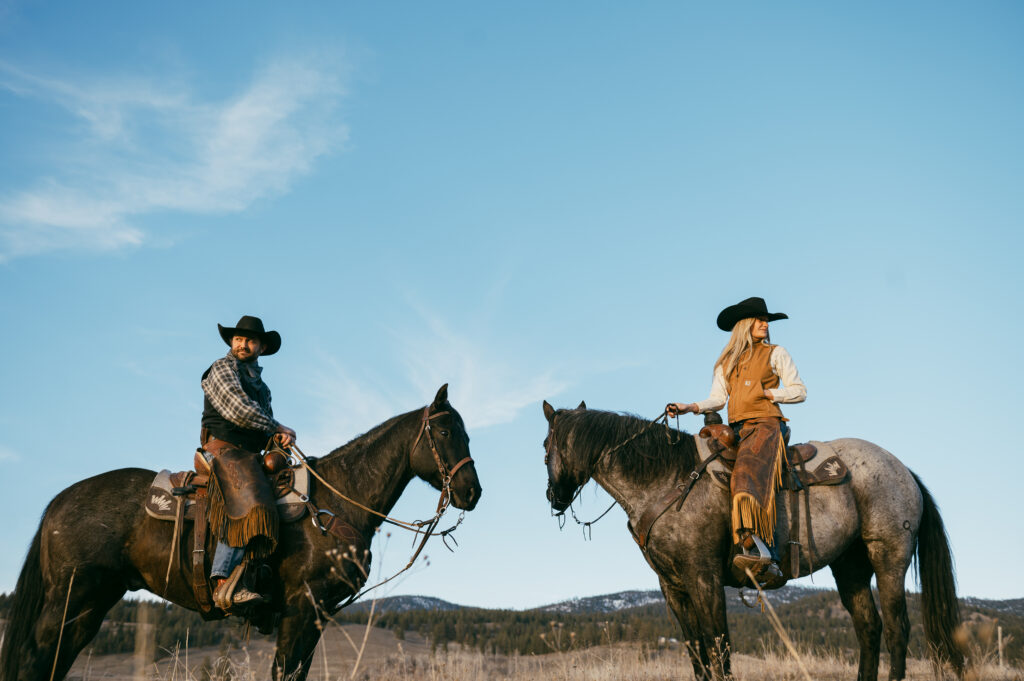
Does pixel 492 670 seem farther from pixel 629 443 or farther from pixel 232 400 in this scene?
pixel 232 400

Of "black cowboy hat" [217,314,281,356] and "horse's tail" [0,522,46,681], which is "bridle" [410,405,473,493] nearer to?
"black cowboy hat" [217,314,281,356]

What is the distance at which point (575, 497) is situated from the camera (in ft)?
26.6

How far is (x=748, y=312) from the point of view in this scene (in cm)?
782

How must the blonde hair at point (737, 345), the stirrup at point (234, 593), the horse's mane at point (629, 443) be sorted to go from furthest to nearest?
the blonde hair at point (737, 345) → the horse's mane at point (629, 443) → the stirrup at point (234, 593)

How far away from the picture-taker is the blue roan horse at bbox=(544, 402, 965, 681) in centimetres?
715

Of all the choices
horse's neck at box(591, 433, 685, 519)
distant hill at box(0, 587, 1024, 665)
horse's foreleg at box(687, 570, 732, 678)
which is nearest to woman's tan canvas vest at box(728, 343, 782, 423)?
horse's neck at box(591, 433, 685, 519)

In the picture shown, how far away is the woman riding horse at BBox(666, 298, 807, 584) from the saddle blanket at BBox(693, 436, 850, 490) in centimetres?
21

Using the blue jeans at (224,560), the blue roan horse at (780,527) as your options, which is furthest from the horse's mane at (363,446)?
the blue roan horse at (780,527)

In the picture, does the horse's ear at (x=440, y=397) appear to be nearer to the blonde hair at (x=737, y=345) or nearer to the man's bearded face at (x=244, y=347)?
the man's bearded face at (x=244, y=347)

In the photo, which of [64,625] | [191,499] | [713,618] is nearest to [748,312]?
[713,618]

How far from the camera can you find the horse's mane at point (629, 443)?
761 centimetres

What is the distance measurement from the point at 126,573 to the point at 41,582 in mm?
727

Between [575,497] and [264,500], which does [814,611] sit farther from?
[264,500]

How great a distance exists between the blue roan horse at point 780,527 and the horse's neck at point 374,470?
1668 millimetres
